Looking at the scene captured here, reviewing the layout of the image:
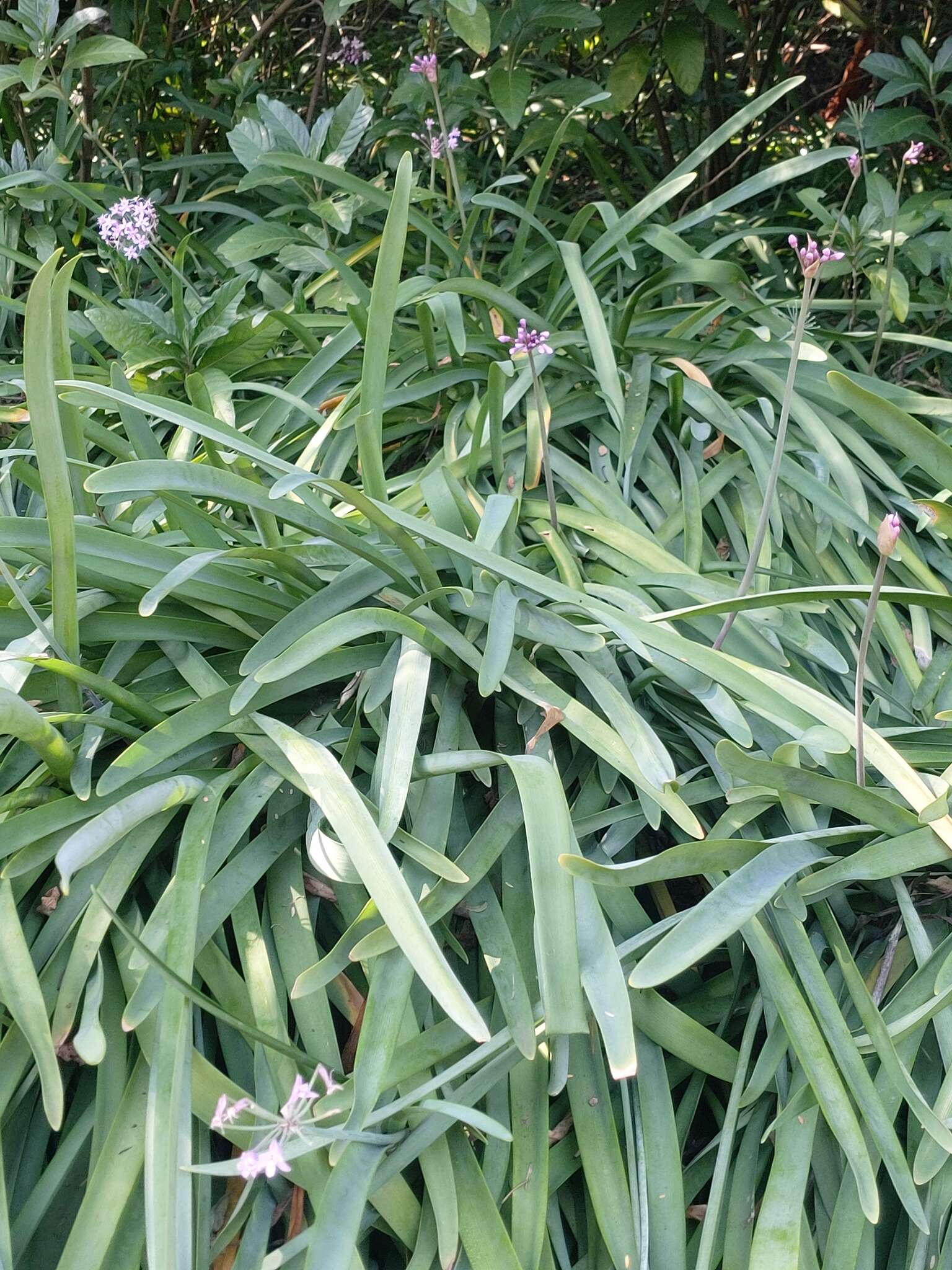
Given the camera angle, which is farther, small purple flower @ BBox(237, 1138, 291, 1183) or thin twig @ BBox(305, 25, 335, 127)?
thin twig @ BBox(305, 25, 335, 127)

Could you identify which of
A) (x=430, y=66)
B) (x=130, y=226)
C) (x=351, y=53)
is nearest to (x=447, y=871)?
(x=130, y=226)

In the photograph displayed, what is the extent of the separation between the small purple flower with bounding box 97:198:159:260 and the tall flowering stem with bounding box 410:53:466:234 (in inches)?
15.5

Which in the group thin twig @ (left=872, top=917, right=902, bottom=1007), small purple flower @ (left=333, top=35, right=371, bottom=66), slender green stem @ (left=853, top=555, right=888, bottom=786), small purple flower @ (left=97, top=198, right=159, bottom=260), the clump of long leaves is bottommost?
thin twig @ (left=872, top=917, right=902, bottom=1007)

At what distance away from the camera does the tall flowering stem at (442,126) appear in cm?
131

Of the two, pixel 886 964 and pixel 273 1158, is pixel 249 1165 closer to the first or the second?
pixel 273 1158

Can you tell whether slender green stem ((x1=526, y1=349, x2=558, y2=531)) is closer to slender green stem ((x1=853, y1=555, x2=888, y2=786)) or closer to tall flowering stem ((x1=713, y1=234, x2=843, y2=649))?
tall flowering stem ((x1=713, y1=234, x2=843, y2=649))

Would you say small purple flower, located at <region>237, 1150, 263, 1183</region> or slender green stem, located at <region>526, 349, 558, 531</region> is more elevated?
slender green stem, located at <region>526, 349, 558, 531</region>

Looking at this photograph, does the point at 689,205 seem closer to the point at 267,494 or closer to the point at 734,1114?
the point at 267,494

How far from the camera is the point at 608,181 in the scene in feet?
6.24

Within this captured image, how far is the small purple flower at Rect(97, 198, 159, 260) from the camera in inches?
49.4

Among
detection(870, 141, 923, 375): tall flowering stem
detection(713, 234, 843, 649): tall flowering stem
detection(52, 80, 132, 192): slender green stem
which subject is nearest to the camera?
detection(713, 234, 843, 649): tall flowering stem

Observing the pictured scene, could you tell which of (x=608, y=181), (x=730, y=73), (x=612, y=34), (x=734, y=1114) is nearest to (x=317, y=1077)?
(x=734, y=1114)

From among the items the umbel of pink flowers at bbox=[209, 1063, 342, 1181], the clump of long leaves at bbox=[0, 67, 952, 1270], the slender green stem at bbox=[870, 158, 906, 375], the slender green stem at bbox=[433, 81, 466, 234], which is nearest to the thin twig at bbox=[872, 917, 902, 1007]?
the clump of long leaves at bbox=[0, 67, 952, 1270]

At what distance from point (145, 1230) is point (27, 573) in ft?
1.89
